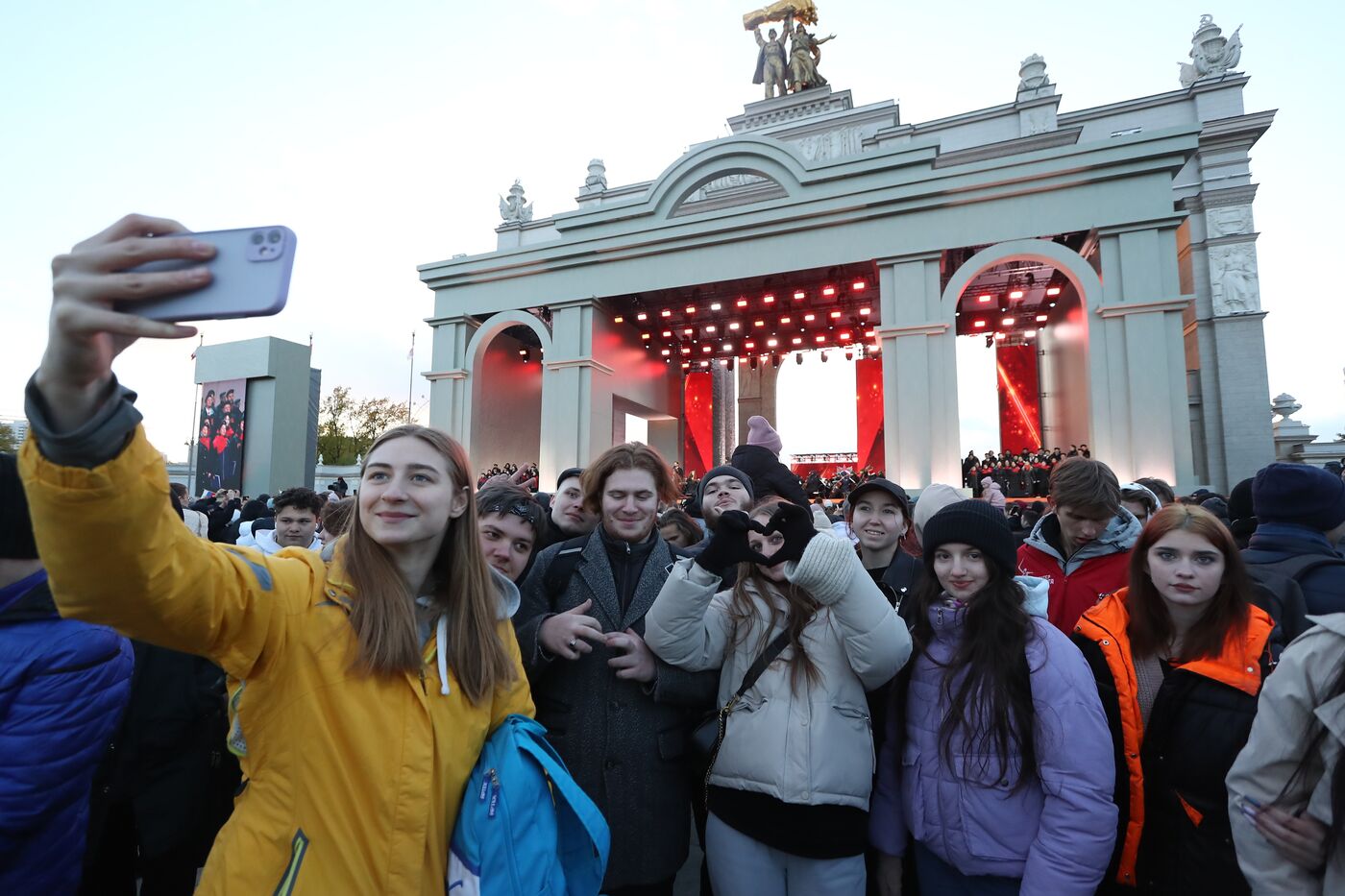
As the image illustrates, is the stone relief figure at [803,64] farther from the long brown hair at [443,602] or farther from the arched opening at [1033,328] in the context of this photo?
the long brown hair at [443,602]

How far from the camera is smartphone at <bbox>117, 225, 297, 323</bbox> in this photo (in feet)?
3.22

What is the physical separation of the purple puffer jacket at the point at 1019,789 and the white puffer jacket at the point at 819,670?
0.23 m

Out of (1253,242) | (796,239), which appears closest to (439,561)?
(796,239)

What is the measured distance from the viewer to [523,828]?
4.97 ft

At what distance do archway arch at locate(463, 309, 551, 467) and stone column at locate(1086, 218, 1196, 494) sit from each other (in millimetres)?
14820

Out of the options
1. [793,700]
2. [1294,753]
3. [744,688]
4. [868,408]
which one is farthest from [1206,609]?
[868,408]

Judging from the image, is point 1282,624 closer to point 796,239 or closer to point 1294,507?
point 1294,507

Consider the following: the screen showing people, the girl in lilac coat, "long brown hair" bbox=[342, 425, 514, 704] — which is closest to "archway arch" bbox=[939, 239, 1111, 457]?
the girl in lilac coat

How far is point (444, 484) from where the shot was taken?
174 centimetres

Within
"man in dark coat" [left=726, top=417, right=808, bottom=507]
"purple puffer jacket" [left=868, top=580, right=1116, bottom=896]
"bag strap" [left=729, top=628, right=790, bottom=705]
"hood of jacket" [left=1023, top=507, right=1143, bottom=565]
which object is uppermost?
"man in dark coat" [left=726, top=417, right=808, bottom=507]

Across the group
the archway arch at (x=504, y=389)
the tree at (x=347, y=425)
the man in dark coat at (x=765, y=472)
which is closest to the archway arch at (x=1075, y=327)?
the archway arch at (x=504, y=389)

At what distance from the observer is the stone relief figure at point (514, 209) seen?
1094 inches

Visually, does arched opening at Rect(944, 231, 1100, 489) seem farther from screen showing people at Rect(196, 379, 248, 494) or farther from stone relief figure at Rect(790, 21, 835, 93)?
screen showing people at Rect(196, 379, 248, 494)

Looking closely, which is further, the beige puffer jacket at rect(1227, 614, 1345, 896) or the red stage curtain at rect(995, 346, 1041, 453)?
the red stage curtain at rect(995, 346, 1041, 453)
